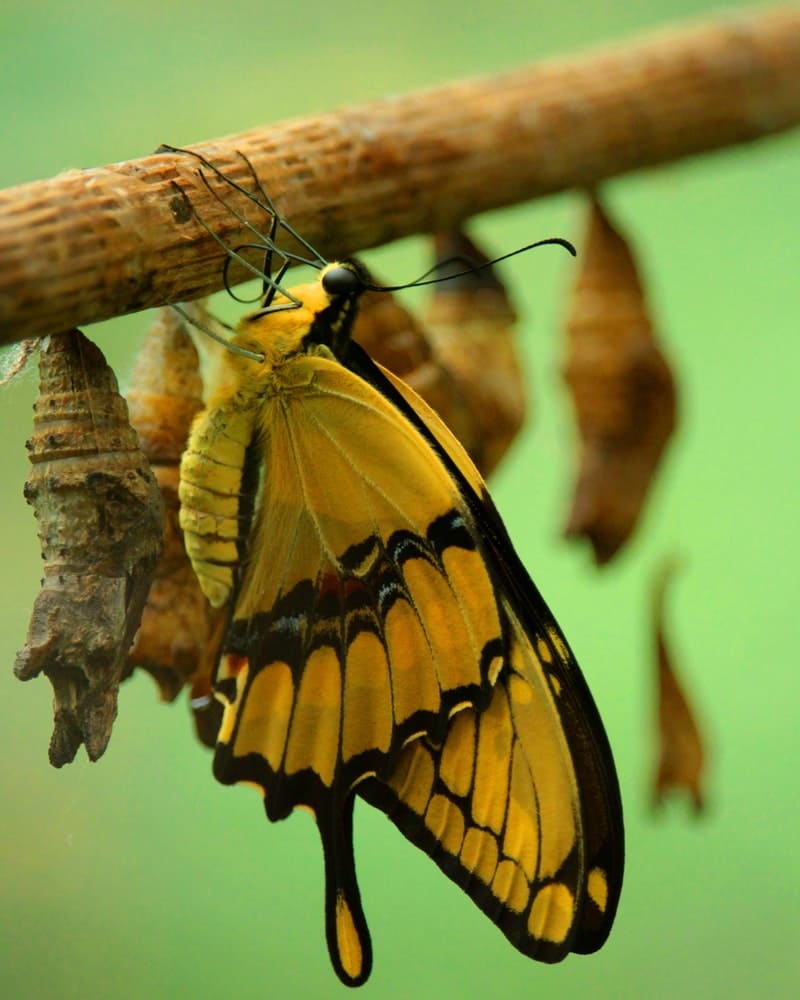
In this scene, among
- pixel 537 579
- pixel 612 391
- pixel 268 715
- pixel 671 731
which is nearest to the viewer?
pixel 268 715

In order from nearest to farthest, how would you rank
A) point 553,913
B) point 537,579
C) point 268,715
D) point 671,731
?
point 553,913
point 268,715
point 671,731
point 537,579

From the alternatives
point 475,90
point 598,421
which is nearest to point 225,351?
point 475,90

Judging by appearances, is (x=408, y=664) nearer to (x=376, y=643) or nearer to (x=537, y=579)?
(x=376, y=643)

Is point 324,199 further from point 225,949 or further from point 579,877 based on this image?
point 225,949

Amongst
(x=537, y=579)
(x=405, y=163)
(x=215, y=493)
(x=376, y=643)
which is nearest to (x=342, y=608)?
(x=376, y=643)

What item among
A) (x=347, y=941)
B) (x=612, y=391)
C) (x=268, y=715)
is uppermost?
(x=612, y=391)

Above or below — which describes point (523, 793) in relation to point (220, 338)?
below

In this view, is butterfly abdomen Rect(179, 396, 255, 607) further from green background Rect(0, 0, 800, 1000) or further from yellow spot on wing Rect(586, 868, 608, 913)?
yellow spot on wing Rect(586, 868, 608, 913)

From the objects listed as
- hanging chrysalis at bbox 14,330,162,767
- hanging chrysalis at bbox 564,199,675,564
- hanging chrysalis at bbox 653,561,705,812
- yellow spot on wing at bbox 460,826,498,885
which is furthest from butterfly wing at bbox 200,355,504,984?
hanging chrysalis at bbox 653,561,705,812
